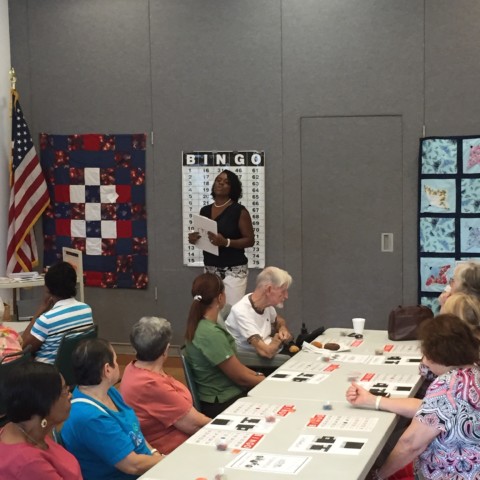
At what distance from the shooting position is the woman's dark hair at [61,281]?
5.38m

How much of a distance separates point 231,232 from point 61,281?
6.49 ft

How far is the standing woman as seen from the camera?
699cm

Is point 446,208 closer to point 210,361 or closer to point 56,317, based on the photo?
point 210,361

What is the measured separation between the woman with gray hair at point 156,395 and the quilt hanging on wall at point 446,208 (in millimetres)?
3823

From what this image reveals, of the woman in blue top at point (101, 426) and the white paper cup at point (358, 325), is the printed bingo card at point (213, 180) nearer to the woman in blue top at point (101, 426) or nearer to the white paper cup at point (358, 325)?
the white paper cup at point (358, 325)

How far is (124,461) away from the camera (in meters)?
3.25

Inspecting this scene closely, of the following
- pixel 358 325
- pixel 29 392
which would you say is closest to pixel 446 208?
pixel 358 325

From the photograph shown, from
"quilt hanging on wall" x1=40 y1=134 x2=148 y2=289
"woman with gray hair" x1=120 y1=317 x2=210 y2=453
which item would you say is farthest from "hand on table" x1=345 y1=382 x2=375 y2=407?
"quilt hanging on wall" x1=40 y1=134 x2=148 y2=289

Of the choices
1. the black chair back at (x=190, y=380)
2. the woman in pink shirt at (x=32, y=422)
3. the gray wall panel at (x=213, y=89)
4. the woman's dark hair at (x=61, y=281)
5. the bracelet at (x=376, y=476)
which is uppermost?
the gray wall panel at (x=213, y=89)

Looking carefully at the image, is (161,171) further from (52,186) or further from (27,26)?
(27,26)

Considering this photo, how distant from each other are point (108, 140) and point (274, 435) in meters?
5.14

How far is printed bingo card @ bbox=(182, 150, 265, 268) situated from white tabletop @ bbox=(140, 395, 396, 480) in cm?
388

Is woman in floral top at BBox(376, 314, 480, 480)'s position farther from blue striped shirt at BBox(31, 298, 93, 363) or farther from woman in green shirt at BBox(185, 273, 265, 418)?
blue striped shirt at BBox(31, 298, 93, 363)

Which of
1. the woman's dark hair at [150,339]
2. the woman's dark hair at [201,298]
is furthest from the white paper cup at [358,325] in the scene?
the woman's dark hair at [150,339]
